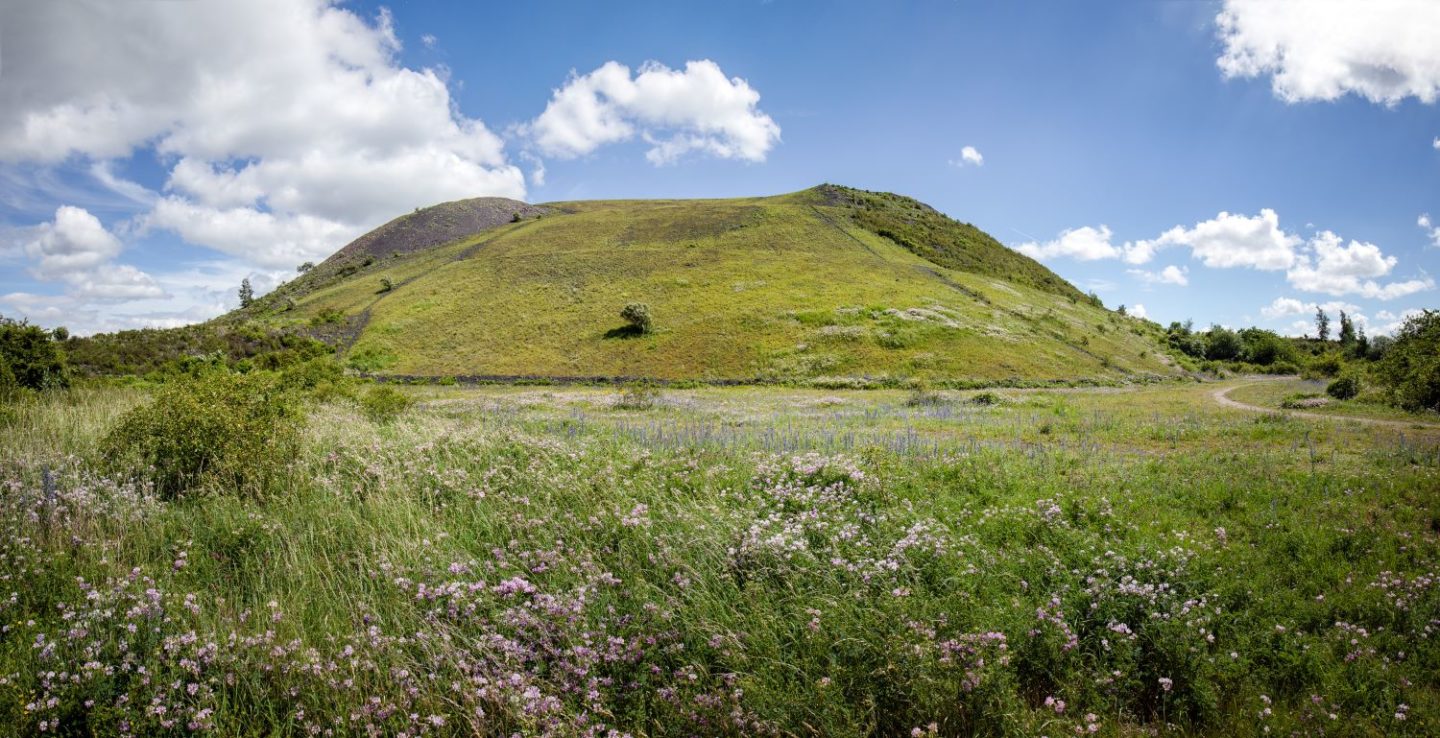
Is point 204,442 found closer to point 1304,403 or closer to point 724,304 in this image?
point 1304,403

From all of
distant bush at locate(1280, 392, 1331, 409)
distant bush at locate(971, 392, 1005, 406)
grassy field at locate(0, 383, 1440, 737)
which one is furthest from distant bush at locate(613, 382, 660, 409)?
distant bush at locate(1280, 392, 1331, 409)

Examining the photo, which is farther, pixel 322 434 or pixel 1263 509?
pixel 322 434

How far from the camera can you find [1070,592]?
5.99 m

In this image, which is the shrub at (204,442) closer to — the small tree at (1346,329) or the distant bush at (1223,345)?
the distant bush at (1223,345)

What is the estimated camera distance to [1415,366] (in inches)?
913

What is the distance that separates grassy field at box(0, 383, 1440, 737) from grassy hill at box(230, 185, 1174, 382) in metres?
47.1

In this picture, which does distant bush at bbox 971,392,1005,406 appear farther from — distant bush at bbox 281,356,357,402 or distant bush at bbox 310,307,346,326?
distant bush at bbox 310,307,346,326

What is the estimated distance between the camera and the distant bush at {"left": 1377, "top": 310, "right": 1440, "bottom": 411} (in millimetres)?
22156

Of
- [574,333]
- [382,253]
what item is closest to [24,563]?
[574,333]

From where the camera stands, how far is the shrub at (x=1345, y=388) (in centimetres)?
3038

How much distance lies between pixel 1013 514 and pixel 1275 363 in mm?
103947

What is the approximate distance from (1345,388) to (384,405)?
146 ft

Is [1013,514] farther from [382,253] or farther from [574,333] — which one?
[382,253]

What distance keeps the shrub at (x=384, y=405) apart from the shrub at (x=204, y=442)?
6831 mm
